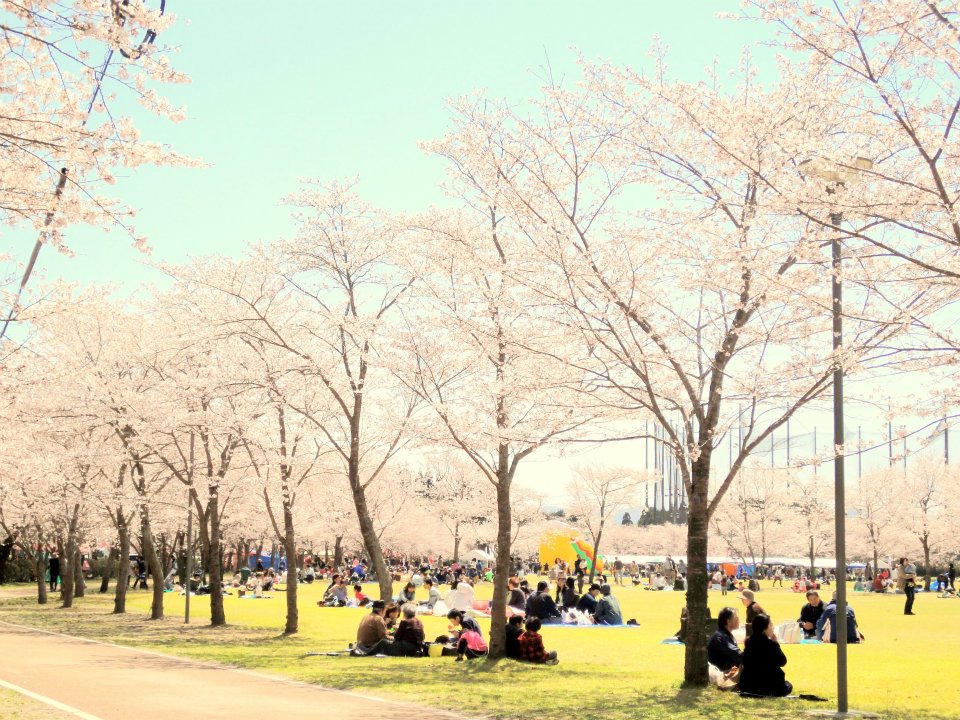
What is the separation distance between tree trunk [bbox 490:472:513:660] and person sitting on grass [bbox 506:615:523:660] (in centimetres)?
10

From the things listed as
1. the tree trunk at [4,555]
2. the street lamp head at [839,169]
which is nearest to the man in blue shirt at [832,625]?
the street lamp head at [839,169]

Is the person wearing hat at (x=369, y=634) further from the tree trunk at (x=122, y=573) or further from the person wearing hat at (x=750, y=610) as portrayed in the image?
the tree trunk at (x=122, y=573)

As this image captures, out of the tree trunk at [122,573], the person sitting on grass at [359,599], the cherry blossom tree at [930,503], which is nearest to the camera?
the tree trunk at [122,573]

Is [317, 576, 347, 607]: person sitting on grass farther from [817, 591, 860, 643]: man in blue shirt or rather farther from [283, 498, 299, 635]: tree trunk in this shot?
[817, 591, 860, 643]: man in blue shirt

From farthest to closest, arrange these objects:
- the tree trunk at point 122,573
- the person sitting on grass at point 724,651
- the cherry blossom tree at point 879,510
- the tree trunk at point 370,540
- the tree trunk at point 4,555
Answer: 1. the cherry blossom tree at point 879,510
2. the tree trunk at point 4,555
3. the tree trunk at point 122,573
4. the tree trunk at point 370,540
5. the person sitting on grass at point 724,651

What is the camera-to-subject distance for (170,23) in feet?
22.8

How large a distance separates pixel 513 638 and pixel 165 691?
6386mm

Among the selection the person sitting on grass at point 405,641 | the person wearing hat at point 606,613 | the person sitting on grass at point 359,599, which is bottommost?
the person sitting on grass at point 359,599

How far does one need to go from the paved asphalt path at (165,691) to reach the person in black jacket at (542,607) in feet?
32.2

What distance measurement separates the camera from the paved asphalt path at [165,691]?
1082 cm

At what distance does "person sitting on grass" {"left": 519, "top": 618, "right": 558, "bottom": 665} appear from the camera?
1661 centimetres

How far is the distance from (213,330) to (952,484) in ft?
197

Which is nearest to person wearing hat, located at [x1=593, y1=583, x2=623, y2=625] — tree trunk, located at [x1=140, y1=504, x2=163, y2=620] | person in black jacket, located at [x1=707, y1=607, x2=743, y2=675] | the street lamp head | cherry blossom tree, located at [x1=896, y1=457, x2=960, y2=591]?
person in black jacket, located at [x1=707, y1=607, x2=743, y2=675]

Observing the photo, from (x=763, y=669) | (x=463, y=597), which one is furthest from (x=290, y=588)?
(x=763, y=669)
